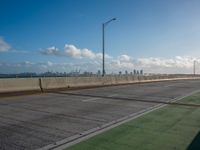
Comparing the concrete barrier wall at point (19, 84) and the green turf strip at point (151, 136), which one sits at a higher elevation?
the concrete barrier wall at point (19, 84)

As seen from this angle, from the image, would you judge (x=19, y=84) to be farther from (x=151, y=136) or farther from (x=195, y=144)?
(x=195, y=144)

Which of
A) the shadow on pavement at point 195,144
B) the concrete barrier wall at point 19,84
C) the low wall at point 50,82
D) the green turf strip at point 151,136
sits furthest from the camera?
the low wall at point 50,82

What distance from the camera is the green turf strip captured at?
6373 mm

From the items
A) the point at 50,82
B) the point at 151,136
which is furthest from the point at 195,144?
the point at 50,82

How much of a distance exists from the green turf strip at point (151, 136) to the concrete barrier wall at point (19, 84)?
36.3ft

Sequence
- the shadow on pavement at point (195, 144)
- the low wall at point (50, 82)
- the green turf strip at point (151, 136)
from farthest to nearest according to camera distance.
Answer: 1. the low wall at point (50, 82)
2. the green turf strip at point (151, 136)
3. the shadow on pavement at point (195, 144)

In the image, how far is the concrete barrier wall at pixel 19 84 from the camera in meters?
17.8

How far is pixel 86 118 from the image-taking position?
9.91 meters

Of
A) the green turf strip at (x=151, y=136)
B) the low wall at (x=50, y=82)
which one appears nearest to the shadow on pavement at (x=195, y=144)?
the green turf strip at (x=151, y=136)

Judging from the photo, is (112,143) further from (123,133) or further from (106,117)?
(106,117)

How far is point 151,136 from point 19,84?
548 inches

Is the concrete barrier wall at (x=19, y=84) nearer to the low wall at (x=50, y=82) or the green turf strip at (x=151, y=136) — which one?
the low wall at (x=50, y=82)

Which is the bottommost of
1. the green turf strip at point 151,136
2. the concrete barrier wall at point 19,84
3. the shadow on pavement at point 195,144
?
the shadow on pavement at point 195,144

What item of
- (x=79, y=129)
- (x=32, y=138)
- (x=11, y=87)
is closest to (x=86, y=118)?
(x=79, y=129)
